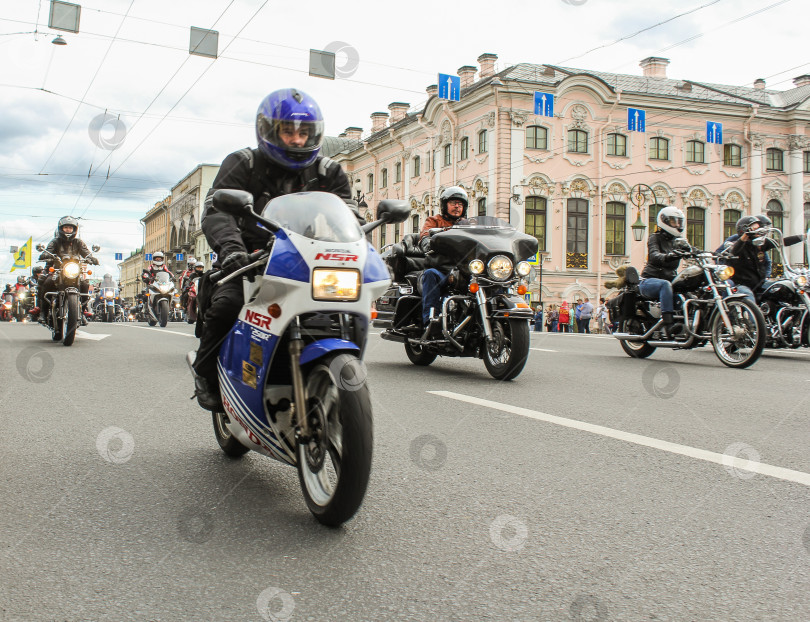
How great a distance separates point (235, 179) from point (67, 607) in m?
2.09

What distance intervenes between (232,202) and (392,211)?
26.6 inches

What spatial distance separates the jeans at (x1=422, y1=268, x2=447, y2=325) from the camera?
834cm

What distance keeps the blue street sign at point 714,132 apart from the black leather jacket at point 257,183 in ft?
126

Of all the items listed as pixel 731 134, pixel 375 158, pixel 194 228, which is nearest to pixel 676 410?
pixel 731 134

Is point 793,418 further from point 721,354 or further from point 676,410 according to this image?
point 721,354

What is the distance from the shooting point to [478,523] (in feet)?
10.3

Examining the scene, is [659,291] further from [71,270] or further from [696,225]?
[696,225]

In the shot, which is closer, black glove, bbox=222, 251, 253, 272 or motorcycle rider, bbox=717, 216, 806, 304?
black glove, bbox=222, 251, 253, 272

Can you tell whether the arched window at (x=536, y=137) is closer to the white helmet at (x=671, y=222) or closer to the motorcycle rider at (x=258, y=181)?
the white helmet at (x=671, y=222)

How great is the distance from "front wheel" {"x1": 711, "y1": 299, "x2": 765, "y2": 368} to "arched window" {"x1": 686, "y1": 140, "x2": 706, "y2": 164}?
34813 millimetres

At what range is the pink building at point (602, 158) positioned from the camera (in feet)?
131

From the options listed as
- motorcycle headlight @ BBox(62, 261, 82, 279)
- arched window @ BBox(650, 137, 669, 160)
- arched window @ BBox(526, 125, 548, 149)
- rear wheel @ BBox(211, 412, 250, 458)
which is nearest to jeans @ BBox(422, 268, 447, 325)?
rear wheel @ BBox(211, 412, 250, 458)

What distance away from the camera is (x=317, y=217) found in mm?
3223

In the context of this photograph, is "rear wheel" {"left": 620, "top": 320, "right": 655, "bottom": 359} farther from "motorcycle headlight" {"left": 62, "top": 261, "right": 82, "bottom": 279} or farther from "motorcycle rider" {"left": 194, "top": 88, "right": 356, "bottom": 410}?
"motorcycle rider" {"left": 194, "top": 88, "right": 356, "bottom": 410}
